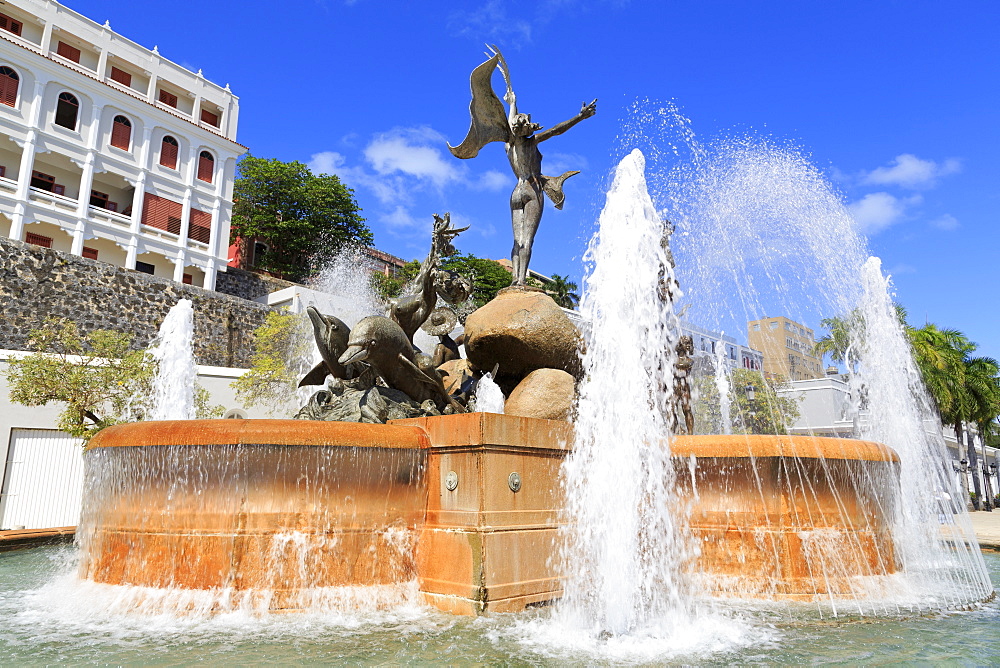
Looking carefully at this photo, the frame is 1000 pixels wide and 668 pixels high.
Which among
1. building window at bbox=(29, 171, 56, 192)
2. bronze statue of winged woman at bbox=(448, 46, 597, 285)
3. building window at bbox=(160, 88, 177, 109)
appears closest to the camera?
bronze statue of winged woman at bbox=(448, 46, 597, 285)

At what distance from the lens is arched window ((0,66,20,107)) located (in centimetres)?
2988

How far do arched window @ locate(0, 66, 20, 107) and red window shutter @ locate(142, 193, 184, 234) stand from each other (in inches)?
253

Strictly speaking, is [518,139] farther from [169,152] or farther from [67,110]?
[169,152]

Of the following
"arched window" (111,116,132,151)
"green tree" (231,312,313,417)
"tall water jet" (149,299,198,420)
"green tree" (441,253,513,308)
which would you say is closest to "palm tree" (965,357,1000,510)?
"green tree" (441,253,513,308)

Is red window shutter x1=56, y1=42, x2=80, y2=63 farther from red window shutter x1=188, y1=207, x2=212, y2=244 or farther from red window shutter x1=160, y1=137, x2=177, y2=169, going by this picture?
red window shutter x1=188, y1=207, x2=212, y2=244

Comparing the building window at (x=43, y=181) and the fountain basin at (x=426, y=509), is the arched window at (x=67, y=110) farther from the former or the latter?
the fountain basin at (x=426, y=509)

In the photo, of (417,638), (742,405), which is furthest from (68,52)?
(417,638)

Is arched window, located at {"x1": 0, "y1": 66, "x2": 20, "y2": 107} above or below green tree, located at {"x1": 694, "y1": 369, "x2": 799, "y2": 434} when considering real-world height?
above

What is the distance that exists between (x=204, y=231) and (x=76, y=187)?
19.5ft

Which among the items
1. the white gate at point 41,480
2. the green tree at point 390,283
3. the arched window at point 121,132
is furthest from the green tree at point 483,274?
the white gate at point 41,480

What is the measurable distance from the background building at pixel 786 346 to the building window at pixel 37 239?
29.9 metres

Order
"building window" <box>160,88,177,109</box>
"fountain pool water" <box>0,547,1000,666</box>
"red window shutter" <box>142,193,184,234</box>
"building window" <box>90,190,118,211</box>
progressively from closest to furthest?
"fountain pool water" <box>0,547,1000,666</box> → "building window" <box>90,190,118,211</box> → "red window shutter" <box>142,193,184,234</box> → "building window" <box>160,88,177,109</box>

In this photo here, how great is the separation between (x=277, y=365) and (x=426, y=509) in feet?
55.9

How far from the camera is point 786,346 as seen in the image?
29.8 metres
